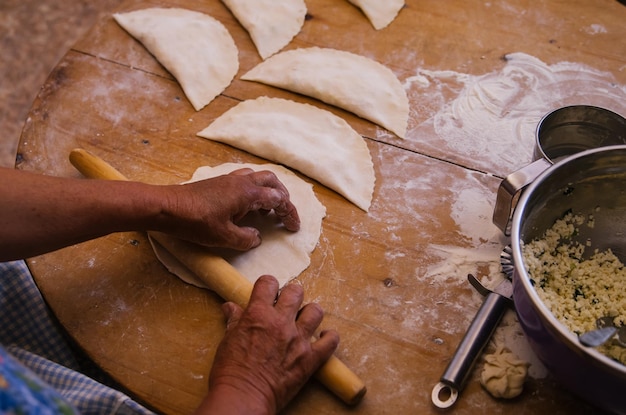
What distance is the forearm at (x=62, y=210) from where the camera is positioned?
1.01 m

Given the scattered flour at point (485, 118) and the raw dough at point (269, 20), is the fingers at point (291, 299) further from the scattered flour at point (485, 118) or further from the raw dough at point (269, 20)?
the raw dough at point (269, 20)

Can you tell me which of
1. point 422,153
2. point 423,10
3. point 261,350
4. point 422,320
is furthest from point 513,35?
point 261,350

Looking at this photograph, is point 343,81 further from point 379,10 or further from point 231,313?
point 231,313

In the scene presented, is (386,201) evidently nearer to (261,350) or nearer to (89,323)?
(261,350)

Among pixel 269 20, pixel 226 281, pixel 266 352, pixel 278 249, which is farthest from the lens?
pixel 269 20

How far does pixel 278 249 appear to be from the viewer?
1269 millimetres

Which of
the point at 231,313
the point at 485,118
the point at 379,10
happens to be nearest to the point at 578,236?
the point at 485,118

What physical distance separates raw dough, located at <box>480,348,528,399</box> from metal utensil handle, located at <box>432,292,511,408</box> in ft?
0.10

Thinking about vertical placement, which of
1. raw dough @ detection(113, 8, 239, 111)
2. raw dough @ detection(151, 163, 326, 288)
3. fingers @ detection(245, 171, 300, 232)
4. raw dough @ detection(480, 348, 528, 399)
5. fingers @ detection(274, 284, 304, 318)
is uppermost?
raw dough @ detection(113, 8, 239, 111)

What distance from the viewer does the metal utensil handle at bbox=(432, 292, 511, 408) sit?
1.03 meters

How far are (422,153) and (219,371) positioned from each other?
759mm

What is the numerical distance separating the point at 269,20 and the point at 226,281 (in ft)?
3.03

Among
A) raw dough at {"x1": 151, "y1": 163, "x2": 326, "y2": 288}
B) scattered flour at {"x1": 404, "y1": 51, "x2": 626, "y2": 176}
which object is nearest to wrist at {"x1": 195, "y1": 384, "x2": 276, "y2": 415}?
raw dough at {"x1": 151, "y1": 163, "x2": 326, "y2": 288}

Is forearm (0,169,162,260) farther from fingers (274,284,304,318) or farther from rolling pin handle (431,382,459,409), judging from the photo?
rolling pin handle (431,382,459,409)
